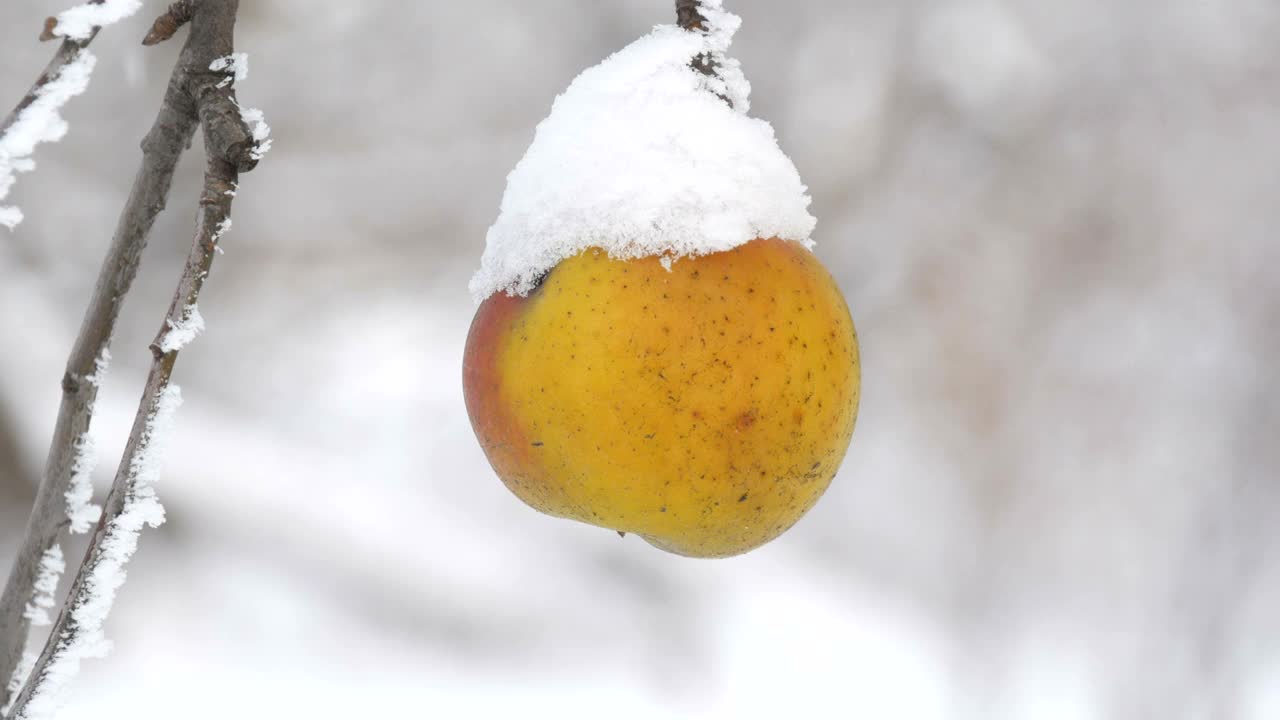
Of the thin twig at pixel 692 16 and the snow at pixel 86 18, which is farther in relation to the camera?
the thin twig at pixel 692 16

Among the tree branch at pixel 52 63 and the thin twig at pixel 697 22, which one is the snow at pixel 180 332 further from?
the thin twig at pixel 697 22

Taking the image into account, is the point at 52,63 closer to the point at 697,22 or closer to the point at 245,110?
the point at 245,110

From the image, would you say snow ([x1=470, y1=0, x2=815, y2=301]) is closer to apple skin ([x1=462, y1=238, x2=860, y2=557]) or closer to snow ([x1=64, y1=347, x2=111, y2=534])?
apple skin ([x1=462, y1=238, x2=860, y2=557])

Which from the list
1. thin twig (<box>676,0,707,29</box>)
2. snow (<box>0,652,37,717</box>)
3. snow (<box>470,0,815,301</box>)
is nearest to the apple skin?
snow (<box>470,0,815,301</box>)

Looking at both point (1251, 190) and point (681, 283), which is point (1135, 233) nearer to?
point (1251, 190)

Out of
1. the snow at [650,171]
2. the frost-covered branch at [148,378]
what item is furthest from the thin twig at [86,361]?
the snow at [650,171]

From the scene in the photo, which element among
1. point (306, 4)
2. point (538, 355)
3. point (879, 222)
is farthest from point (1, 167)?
point (879, 222)

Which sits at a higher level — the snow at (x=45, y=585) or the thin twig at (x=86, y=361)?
the thin twig at (x=86, y=361)
